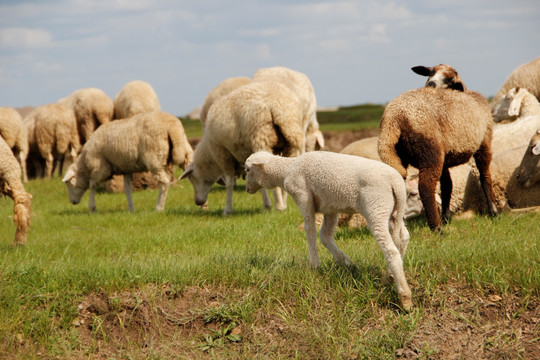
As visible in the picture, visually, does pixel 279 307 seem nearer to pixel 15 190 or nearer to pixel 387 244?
pixel 387 244

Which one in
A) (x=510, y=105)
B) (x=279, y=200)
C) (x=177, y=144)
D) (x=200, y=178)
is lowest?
(x=279, y=200)

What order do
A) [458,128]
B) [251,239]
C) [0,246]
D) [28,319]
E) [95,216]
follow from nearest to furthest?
1. [28,319]
2. [458,128]
3. [251,239]
4. [0,246]
5. [95,216]

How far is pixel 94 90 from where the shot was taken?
22375 millimetres

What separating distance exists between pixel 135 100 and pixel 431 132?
15.3 meters

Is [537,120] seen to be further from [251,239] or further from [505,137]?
[251,239]

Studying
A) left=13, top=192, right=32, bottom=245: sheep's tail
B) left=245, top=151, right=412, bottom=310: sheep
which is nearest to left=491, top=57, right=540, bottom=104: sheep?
left=245, top=151, right=412, bottom=310: sheep

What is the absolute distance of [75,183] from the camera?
14047 millimetres

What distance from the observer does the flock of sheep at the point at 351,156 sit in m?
5.15

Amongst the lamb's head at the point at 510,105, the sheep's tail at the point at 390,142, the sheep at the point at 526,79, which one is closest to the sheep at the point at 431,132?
the sheep's tail at the point at 390,142

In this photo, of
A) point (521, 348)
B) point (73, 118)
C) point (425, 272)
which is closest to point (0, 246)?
point (425, 272)

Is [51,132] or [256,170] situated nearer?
[256,170]

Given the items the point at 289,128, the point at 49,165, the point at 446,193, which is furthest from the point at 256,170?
the point at 49,165

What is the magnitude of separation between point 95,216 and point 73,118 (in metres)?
10.1

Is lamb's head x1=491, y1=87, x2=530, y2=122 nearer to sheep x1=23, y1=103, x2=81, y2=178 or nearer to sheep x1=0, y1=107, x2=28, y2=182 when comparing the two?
sheep x1=0, y1=107, x2=28, y2=182
